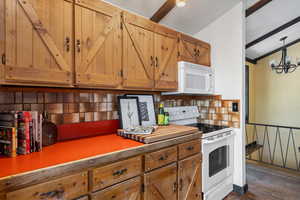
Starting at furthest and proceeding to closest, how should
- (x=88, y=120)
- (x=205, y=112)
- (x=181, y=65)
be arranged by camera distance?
(x=205, y=112), (x=181, y=65), (x=88, y=120)

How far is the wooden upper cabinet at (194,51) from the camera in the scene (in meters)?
2.14

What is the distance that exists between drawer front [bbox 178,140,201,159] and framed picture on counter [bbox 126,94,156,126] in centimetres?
51

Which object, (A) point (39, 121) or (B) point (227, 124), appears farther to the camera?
(B) point (227, 124)

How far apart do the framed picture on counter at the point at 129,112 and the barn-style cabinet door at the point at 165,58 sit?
330 millimetres

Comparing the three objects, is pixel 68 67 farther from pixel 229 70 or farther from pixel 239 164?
pixel 239 164

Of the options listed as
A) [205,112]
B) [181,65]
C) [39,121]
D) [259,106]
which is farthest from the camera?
[259,106]

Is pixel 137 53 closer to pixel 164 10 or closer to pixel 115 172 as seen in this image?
pixel 164 10

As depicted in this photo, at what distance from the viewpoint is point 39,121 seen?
1216 millimetres

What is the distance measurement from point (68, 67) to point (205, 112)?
221 cm

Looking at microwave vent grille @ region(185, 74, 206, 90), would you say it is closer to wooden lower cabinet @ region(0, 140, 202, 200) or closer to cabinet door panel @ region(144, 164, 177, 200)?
wooden lower cabinet @ region(0, 140, 202, 200)

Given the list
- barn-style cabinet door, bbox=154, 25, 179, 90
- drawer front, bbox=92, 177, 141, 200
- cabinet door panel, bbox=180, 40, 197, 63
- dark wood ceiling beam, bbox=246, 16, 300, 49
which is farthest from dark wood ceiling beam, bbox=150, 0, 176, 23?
dark wood ceiling beam, bbox=246, 16, 300, 49

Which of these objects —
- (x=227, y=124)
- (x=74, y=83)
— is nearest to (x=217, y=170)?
(x=227, y=124)

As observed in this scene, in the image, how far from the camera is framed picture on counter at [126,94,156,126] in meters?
1.99

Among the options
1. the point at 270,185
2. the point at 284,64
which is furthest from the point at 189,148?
the point at 284,64
